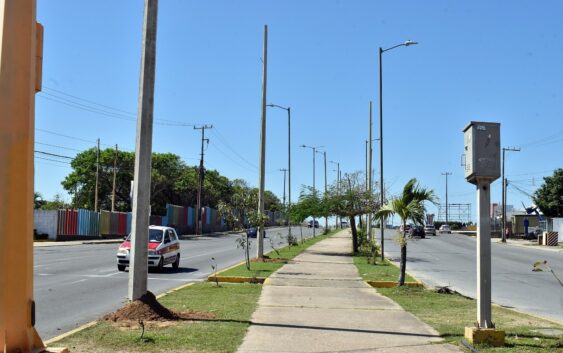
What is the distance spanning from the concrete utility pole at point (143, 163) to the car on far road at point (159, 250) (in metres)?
10.0

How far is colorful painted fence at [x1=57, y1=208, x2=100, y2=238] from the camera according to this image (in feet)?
155

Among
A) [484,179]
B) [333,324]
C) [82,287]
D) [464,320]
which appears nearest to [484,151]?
[484,179]

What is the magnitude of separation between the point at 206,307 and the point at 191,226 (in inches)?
2618

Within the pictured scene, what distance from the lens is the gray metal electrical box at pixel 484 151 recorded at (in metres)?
8.09

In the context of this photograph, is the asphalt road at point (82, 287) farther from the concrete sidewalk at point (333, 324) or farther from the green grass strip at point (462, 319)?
the green grass strip at point (462, 319)

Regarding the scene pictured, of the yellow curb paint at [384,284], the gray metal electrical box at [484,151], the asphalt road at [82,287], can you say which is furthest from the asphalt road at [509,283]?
the asphalt road at [82,287]

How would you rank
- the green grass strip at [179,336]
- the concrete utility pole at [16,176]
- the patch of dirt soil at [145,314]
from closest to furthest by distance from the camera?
1. the concrete utility pole at [16,176]
2. the green grass strip at [179,336]
3. the patch of dirt soil at [145,314]

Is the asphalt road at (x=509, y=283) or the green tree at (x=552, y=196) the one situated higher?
the green tree at (x=552, y=196)

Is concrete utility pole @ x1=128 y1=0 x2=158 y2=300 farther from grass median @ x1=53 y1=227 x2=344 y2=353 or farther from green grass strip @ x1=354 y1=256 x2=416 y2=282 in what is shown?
green grass strip @ x1=354 y1=256 x2=416 y2=282

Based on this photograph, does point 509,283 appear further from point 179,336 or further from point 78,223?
point 78,223

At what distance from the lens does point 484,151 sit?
8.15 m

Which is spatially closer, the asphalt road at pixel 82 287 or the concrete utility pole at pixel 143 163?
A: the concrete utility pole at pixel 143 163

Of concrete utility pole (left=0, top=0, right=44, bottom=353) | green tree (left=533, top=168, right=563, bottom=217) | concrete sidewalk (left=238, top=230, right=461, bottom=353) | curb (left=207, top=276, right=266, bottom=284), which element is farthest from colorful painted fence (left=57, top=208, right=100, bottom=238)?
green tree (left=533, top=168, right=563, bottom=217)

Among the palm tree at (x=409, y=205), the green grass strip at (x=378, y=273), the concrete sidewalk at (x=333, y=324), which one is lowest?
the green grass strip at (x=378, y=273)
